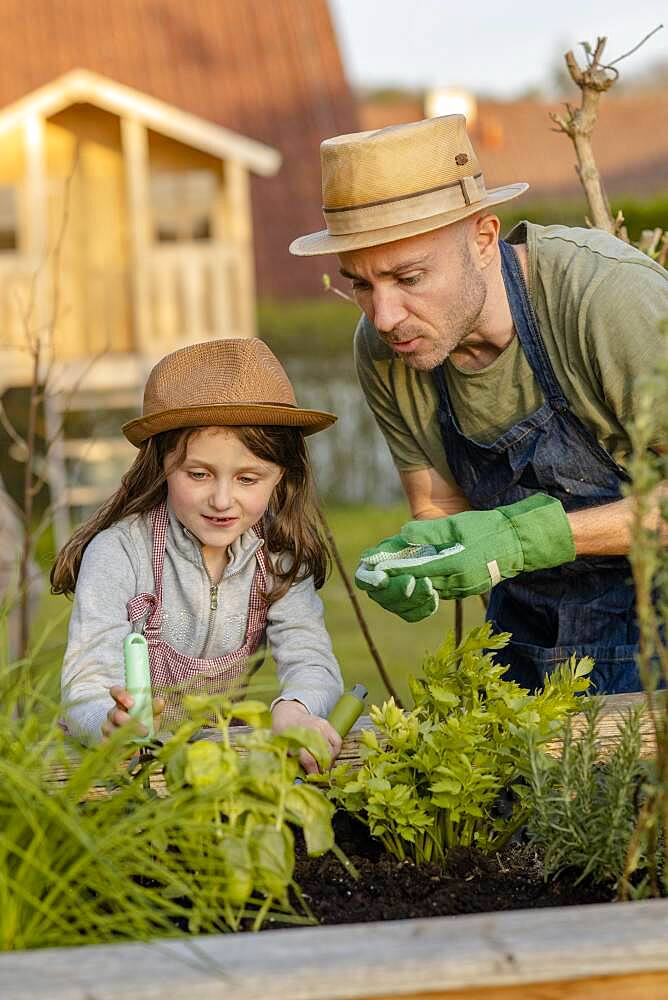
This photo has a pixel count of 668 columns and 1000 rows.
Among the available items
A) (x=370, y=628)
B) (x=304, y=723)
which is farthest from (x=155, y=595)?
(x=370, y=628)

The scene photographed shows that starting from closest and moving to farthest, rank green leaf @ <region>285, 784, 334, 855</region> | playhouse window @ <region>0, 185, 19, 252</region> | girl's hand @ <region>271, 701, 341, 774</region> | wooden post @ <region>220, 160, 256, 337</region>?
green leaf @ <region>285, 784, 334, 855</region> → girl's hand @ <region>271, 701, 341, 774</region> → wooden post @ <region>220, 160, 256, 337</region> → playhouse window @ <region>0, 185, 19, 252</region>

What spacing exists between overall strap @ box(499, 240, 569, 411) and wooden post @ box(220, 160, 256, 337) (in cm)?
967

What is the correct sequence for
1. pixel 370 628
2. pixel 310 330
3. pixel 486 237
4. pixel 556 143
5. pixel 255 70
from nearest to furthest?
pixel 486 237
pixel 370 628
pixel 310 330
pixel 255 70
pixel 556 143

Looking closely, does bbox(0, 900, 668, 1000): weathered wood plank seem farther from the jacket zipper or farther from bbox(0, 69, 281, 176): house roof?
bbox(0, 69, 281, 176): house roof

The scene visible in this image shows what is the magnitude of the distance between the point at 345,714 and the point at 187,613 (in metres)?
0.47

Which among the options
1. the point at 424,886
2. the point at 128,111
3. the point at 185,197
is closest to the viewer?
the point at 424,886

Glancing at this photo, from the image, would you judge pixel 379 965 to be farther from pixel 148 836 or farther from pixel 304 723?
pixel 304 723

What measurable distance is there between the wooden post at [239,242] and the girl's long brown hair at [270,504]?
9.56 meters

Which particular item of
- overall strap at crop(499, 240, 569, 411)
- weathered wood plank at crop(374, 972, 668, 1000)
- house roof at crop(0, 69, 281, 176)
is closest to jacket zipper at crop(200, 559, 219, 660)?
overall strap at crop(499, 240, 569, 411)

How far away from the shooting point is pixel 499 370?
8.63ft

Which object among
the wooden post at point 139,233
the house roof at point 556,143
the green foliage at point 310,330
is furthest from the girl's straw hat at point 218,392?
the house roof at point 556,143

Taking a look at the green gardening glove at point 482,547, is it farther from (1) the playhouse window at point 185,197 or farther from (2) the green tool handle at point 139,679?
(1) the playhouse window at point 185,197

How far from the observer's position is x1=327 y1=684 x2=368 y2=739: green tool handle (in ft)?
7.33

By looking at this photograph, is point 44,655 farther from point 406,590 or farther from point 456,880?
point 456,880
